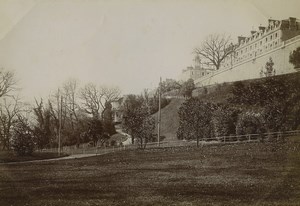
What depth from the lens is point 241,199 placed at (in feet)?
10.3

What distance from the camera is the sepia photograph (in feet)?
10.5

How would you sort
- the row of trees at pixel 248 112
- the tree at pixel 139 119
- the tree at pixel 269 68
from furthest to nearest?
the tree at pixel 269 68 < the tree at pixel 139 119 < the row of trees at pixel 248 112

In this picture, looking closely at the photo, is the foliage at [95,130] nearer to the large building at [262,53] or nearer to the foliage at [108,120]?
the foliage at [108,120]

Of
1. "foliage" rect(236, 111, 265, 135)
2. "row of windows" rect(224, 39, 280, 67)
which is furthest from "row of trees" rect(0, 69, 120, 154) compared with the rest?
"row of windows" rect(224, 39, 280, 67)

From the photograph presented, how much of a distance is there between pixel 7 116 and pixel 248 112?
209cm

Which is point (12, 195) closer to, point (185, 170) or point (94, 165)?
point (94, 165)

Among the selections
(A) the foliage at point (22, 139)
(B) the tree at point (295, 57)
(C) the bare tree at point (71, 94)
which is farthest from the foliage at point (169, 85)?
(A) the foliage at point (22, 139)

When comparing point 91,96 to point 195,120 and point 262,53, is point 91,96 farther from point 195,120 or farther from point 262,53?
point 262,53

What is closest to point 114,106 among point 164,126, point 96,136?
point 96,136

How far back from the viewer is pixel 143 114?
383 centimetres

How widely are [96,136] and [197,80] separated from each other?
1.12 m

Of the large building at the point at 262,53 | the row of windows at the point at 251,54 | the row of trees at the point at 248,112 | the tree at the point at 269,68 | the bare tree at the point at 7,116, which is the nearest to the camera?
the bare tree at the point at 7,116

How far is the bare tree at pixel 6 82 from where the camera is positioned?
321 cm

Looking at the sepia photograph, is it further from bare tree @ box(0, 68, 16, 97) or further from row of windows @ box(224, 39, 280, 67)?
row of windows @ box(224, 39, 280, 67)
